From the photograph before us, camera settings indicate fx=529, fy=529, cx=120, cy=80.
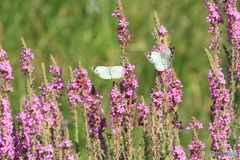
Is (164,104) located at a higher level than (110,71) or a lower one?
lower

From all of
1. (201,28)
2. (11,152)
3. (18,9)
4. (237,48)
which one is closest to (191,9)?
(201,28)

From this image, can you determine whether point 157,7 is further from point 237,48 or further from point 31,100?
point 31,100

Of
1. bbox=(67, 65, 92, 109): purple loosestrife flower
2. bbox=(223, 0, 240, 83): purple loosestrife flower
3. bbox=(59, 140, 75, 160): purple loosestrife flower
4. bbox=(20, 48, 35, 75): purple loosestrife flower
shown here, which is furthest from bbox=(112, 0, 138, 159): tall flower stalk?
bbox=(223, 0, 240, 83): purple loosestrife flower

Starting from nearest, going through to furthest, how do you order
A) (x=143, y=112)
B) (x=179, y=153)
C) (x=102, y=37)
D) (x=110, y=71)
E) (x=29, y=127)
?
(x=179, y=153), (x=29, y=127), (x=143, y=112), (x=110, y=71), (x=102, y=37)

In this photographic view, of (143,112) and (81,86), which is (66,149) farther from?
(143,112)

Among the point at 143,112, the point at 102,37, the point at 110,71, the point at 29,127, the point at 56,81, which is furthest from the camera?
the point at 102,37

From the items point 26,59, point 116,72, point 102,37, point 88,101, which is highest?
point 102,37

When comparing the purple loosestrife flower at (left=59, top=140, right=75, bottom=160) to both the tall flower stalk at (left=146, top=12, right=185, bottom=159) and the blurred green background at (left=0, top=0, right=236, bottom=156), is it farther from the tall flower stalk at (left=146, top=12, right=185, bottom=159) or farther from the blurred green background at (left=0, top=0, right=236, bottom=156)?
the blurred green background at (left=0, top=0, right=236, bottom=156)

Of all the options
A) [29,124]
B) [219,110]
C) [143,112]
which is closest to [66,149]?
[29,124]

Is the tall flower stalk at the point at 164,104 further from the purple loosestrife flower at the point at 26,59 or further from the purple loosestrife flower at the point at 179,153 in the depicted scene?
the purple loosestrife flower at the point at 26,59
